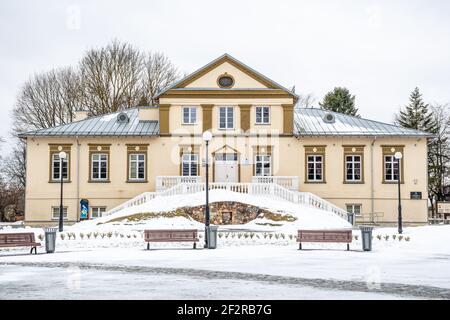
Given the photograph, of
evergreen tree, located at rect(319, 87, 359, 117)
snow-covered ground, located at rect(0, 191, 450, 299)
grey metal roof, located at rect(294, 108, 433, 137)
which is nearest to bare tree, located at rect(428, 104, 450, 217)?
evergreen tree, located at rect(319, 87, 359, 117)

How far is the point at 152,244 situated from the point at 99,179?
1668 centimetres

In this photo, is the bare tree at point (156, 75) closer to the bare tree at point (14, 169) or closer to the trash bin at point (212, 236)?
the bare tree at point (14, 169)

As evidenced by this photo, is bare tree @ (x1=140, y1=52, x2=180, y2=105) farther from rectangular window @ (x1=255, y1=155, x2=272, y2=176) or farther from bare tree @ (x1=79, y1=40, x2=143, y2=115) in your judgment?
rectangular window @ (x1=255, y1=155, x2=272, y2=176)

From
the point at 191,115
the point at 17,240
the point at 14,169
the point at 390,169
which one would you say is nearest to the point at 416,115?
the point at 390,169

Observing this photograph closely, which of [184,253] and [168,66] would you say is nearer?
[184,253]

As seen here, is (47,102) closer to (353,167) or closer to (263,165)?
(263,165)

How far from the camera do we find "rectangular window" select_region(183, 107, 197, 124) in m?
40.2

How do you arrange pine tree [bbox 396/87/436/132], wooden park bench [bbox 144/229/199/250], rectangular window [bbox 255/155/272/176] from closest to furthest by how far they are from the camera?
wooden park bench [bbox 144/229/199/250]
rectangular window [bbox 255/155/272/176]
pine tree [bbox 396/87/436/132]

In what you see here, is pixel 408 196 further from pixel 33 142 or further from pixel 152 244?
pixel 33 142

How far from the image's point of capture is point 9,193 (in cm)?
5862

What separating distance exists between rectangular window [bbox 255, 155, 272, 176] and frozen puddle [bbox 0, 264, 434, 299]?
24.4m

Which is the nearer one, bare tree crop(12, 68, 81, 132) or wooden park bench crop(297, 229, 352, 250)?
wooden park bench crop(297, 229, 352, 250)

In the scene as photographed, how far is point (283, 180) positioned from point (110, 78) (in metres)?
23.1
